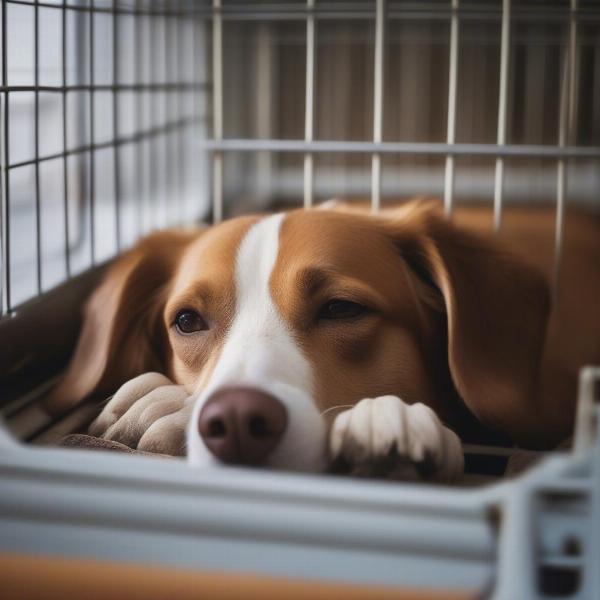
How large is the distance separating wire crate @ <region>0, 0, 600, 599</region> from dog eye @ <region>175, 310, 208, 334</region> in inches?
7.6

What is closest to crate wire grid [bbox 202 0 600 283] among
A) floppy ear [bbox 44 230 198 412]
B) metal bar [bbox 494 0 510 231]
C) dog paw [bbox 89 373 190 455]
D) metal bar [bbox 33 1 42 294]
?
metal bar [bbox 494 0 510 231]

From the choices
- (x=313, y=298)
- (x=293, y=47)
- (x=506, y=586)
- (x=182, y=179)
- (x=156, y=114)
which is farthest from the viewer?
(x=293, y=47)

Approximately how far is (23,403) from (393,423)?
2.02 ft

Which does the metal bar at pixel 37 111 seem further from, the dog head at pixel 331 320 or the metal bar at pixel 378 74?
the metal bar at pixel 378 74

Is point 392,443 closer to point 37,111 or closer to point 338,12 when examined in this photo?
point 37,111

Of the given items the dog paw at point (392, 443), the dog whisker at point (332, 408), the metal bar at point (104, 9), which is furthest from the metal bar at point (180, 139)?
the dog paw at point (392, 443)

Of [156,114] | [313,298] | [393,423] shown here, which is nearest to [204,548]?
[393,423]

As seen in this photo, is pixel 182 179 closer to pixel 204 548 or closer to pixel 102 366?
pixel 102 366

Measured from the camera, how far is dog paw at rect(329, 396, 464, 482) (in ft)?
2.77

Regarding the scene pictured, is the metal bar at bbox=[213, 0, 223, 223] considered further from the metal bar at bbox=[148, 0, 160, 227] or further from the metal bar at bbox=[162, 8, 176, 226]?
the metal bar at bbox=[162, 8, 176, 226]

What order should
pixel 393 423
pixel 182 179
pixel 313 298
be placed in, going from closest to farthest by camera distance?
pixel 393 423 < pixel 313 298 < pixel 182 179

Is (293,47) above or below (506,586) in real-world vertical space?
above

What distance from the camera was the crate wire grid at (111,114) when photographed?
126 centimetres

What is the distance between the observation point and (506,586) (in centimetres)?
65
